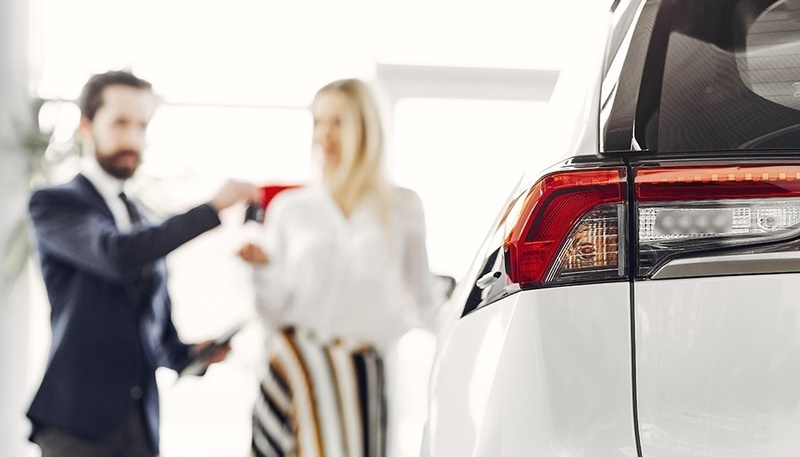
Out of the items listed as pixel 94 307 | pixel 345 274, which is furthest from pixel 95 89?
pixel 345 274

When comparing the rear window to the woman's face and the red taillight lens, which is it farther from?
the woman's face

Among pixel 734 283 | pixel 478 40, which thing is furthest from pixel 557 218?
pixel 478 40

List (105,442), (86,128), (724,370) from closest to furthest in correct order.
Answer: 1. (724,370)
2. (105,442)
3. (86,128)

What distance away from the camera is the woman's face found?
3.26 metres

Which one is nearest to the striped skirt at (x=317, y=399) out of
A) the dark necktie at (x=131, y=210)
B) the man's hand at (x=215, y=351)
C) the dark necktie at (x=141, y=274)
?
the man's hand at (x=215, y=351)

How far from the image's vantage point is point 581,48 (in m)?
1.10

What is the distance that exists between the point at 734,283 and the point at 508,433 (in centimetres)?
28

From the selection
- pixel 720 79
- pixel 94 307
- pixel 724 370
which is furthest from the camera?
pixel 94 307

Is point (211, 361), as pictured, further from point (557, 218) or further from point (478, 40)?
point (557, 218)

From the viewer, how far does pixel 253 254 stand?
3.13 m

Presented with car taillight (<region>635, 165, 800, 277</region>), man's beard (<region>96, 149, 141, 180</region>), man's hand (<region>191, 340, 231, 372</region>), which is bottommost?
man's hand (<region>191, 340, 231, 372</region>)

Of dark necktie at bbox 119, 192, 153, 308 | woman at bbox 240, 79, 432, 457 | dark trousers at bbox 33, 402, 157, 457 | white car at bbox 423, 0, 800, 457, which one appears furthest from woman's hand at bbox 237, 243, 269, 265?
white car at bbox 423, 0, 800, 457

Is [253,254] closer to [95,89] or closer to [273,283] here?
Answer: [273,283]

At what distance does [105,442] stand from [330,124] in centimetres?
134
